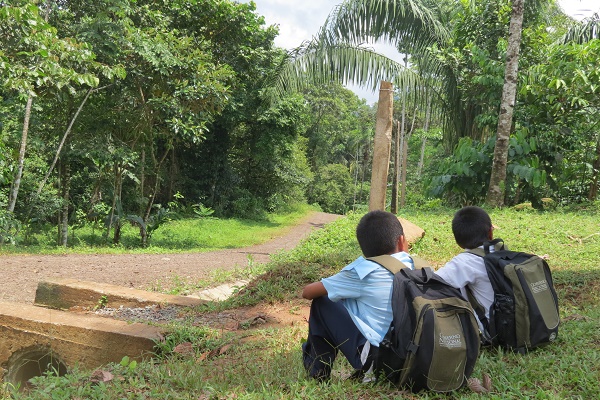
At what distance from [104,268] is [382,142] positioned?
5108mm

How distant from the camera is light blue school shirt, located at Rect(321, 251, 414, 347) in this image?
8.45 ft

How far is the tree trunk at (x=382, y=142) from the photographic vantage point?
5641mm

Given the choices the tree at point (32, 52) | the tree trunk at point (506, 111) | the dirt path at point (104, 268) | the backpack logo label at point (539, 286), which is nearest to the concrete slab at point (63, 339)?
the dirt path at point (104, 268)

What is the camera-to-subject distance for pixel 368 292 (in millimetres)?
2605

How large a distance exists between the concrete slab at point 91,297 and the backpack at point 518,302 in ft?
10.5

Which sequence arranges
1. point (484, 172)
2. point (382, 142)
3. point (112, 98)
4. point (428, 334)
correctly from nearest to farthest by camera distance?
point (428, 334) → point (382, 142) → point (484, 172) → point (112, 98)

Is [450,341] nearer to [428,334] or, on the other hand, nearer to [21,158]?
[428,334]

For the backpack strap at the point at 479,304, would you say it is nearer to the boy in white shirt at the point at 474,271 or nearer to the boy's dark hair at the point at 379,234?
the boy in white shirt at the point at 474,271

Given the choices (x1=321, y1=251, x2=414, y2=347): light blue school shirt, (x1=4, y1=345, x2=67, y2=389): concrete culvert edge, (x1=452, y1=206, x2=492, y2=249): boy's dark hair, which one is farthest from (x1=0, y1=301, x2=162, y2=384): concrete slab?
(x1=452, y1=206, x2=492, y2=249): boy's dark hair

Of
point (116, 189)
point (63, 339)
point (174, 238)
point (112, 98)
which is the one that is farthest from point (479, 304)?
point (174, 238)

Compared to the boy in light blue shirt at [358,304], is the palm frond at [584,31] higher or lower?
higher

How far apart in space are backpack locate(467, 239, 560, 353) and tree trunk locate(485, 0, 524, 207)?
7408 mm

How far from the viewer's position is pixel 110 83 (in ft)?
36.7

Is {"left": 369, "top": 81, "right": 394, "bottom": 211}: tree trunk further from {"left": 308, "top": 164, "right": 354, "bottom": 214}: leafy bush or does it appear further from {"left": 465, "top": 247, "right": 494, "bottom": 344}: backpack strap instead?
{"left": 308, "top": 164, "right": 354, "bottom": 214}: leafy bush
